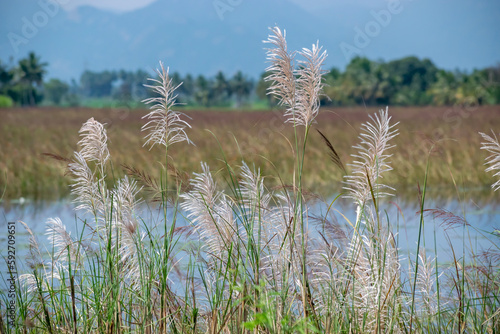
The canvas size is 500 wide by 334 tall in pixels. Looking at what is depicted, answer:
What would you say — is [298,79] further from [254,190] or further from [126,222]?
[126,222]

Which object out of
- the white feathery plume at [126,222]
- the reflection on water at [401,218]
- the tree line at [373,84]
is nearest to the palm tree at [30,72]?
the tree line at [373,84]

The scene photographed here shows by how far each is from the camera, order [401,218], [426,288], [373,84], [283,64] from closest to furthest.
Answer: [283,64]
[426,288]
[401,218]
[373,84]

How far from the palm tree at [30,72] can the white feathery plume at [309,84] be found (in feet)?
289

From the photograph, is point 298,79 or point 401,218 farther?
point 401,218

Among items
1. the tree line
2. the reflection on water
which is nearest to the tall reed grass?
the reflection on water

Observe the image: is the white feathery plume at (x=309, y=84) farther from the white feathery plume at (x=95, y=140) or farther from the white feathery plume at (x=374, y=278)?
the white feathery plume at (x=95, y=140)

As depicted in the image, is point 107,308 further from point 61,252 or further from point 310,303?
point 310,303

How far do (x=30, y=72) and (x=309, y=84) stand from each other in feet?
297

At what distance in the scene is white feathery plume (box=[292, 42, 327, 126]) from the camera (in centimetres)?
195

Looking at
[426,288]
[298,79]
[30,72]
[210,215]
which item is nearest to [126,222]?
[210,215]

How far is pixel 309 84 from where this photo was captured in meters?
1.97

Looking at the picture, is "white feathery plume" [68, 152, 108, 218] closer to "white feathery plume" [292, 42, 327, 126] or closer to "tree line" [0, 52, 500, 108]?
"white feathery plume" [292, 42, 327, 126]

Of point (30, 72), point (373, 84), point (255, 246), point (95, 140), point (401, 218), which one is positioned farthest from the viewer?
point (30, 72)

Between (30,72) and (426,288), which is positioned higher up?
(30,72)
